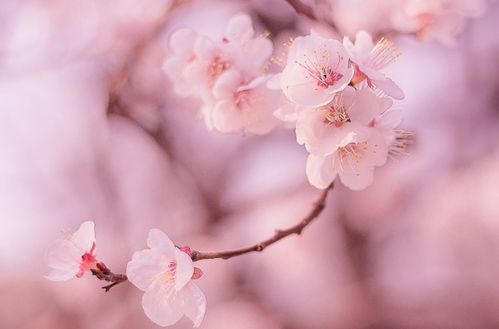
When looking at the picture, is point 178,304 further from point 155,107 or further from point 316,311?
point 316,311

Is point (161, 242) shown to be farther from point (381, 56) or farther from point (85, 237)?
point (381, 56)

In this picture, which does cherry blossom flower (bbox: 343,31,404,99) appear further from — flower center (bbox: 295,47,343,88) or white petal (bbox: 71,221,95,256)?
white petal (bbox: 71,221,95,256)

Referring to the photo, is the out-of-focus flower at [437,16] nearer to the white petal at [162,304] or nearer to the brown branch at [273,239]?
the brown branch at [273,239]

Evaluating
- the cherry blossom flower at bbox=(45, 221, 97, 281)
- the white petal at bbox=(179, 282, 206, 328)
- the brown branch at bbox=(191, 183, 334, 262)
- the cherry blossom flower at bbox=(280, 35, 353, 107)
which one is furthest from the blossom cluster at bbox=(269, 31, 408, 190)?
the cherry blossom flower at bbox=(45, 221, 97, 281)

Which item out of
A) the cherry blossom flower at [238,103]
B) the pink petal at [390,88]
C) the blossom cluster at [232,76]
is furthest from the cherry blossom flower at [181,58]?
the pink petal at [390,88]

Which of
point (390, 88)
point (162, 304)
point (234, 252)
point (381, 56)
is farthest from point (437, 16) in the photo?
point (162, 304)

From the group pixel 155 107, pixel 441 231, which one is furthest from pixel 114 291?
pixel 441 231

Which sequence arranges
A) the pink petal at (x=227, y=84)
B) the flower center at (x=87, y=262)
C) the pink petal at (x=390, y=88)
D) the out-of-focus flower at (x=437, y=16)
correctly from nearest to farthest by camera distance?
the pink petal at (x=390, y=88), the flower center at (x=87, y=262), the pink petal at (x=227, y=84), the out-of-focus flower at (x=437, y=16)
